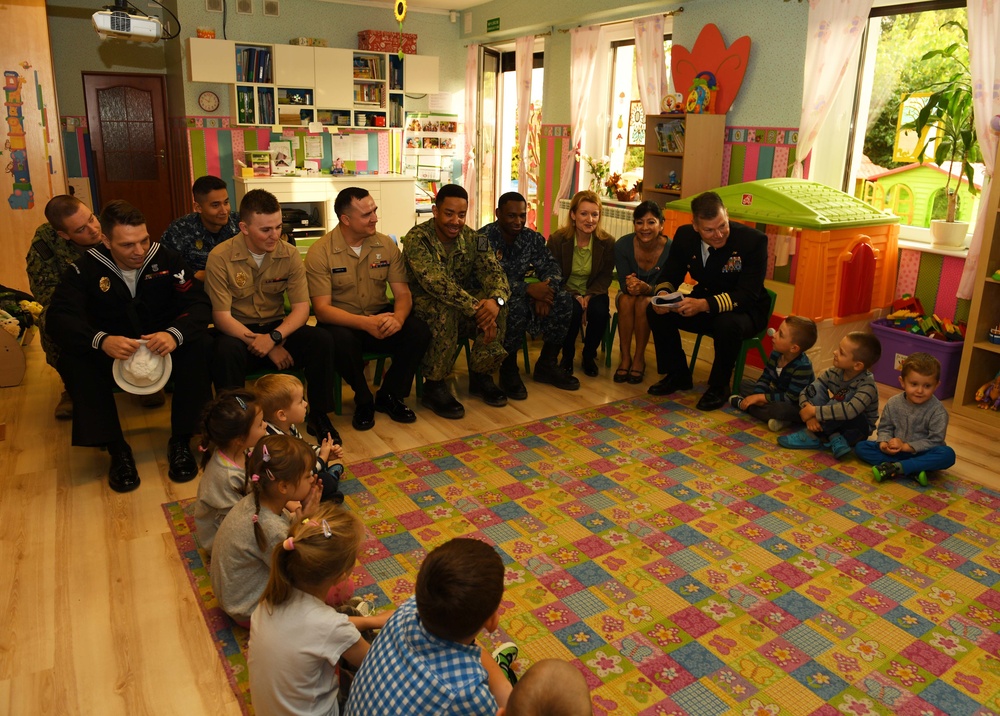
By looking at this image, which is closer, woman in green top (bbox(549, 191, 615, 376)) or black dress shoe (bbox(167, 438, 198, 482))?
black dress shoe (bbox(167, 438, 198, 482))

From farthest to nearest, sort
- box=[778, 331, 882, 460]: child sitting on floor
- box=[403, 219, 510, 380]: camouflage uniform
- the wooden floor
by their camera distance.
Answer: box=[403, 219, 510, 380]: camouflage uniform < box=[778, 331, 882, 460]: child sitting on floor < the wooden floor

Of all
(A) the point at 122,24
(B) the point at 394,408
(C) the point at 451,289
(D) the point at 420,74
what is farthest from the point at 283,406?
(D) the point at 420,74

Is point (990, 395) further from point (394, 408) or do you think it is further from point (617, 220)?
point (617, 220)

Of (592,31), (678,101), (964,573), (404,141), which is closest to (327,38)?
(404,141)

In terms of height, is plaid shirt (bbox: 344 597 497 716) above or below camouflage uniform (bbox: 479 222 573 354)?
below

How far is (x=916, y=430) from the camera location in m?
3.25

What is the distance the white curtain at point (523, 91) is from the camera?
24.6ft

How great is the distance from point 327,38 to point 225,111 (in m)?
1.35

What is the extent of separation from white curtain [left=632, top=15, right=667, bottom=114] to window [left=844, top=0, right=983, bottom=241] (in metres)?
1.65

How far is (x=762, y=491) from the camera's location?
3.12 metres

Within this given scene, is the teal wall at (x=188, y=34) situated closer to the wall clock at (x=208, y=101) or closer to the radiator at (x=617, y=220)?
the wall clock at (x=208, y=101)

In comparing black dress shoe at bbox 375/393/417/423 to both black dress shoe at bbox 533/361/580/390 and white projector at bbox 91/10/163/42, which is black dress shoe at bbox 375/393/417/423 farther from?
white projector at bbox 91/10/163/42

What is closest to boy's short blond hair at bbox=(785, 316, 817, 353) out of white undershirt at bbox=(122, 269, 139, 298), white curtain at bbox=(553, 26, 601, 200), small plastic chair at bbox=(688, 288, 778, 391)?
small plastic chair at bbox=(688, 288, 778, 391)

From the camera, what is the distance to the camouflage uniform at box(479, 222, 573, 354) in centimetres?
424
